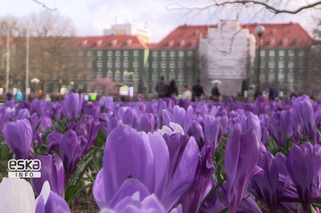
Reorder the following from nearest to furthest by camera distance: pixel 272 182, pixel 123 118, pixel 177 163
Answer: pixel 177 163 < pixel 272 182 < pixel 123 118

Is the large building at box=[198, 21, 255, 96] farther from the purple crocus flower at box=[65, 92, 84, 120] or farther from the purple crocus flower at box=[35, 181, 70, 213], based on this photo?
the purple crocus flower at box=[35, 181, 70, 213]

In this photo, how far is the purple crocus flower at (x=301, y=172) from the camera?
2.26 feet

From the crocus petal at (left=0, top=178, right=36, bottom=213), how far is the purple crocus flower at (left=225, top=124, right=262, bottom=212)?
301 millimetres

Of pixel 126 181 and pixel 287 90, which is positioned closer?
pixel 126 181

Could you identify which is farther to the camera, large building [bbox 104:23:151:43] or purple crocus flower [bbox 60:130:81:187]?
large building [bbox 104:23:151:43]

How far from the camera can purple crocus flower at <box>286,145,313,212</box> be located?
2.26ft

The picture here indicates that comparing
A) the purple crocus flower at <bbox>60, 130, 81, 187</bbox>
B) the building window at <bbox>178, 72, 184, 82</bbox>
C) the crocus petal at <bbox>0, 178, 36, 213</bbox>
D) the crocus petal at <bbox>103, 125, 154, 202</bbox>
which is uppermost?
the building window at <bbox>178, 72, 184, 82</bbox>

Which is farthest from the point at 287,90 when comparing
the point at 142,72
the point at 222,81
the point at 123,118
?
the point at 123,118

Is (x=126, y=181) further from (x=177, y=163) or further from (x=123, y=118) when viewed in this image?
(x=123, y=118)

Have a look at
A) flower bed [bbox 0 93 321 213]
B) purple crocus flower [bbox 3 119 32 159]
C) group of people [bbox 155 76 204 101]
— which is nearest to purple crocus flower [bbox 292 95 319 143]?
flower bed [bbox 0 93 321 213]

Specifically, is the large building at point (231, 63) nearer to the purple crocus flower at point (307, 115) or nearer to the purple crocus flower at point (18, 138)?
the purple crocus flower at point (307, 115)

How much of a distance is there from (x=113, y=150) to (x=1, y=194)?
114 millimetres

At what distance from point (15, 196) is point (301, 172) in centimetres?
47

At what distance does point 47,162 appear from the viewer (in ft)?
2.43
